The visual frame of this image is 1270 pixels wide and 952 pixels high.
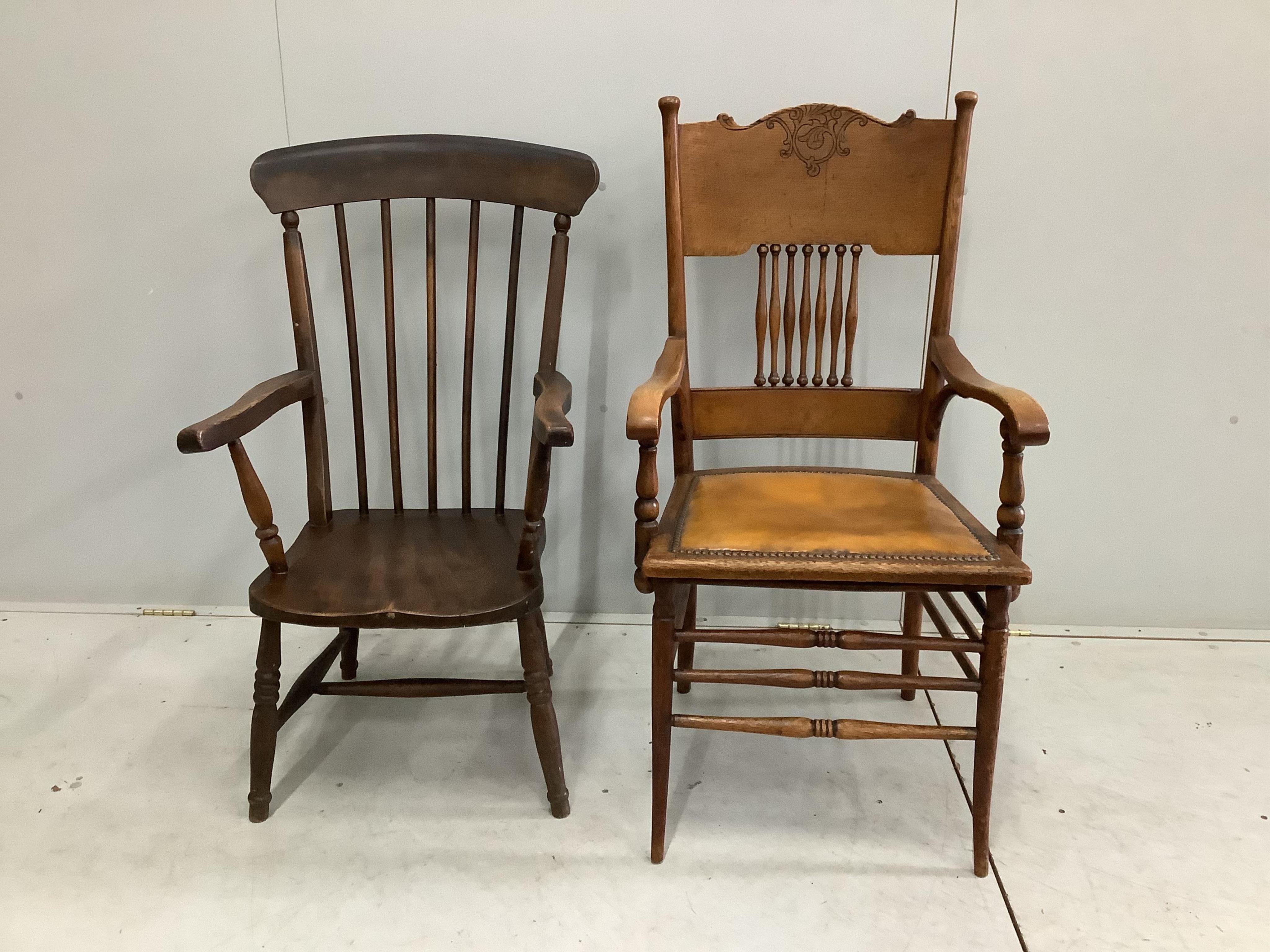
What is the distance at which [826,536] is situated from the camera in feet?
4.11

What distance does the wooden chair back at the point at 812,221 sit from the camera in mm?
1472

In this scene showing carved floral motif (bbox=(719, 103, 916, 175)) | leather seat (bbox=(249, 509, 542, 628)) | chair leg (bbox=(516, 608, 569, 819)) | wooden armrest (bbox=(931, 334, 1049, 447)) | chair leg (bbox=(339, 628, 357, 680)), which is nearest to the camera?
wooden armrest (bbox=(931, 334, 1049, 447))

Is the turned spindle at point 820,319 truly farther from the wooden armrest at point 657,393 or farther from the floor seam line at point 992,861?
the floor seam line at point 992,861

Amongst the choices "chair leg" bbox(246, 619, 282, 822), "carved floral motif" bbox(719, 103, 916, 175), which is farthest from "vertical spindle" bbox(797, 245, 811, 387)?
"chair leg" bbox(246, 619, 282, 822)

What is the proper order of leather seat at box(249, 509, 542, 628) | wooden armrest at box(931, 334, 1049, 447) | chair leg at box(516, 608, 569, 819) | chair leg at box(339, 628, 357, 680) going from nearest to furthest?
wooden armrest at box(931, 334, 1049, 447)
leather seat at box(249, 509, 542, 628)
chair leg at box(516, 608, 569, 819)
chair leg at box(339, 628, 357, 680)

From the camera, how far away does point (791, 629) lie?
1.27 metres

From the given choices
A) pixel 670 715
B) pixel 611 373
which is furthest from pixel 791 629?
pixel 611 373

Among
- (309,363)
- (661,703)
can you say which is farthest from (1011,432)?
(309,363)

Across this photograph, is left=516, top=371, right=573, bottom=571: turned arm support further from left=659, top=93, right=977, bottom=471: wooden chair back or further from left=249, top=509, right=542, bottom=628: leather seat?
left=659, top=93, right=977, bottom=471: wooden chair back

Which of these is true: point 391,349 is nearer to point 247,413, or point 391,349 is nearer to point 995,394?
point 247,413

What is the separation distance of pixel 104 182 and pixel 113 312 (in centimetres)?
28

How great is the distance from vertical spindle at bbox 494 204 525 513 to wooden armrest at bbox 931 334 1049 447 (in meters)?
0.76

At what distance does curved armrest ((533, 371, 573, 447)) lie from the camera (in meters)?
1.17

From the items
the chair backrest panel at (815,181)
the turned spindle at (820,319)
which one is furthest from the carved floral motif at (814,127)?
the turned spindle at (820,319)
